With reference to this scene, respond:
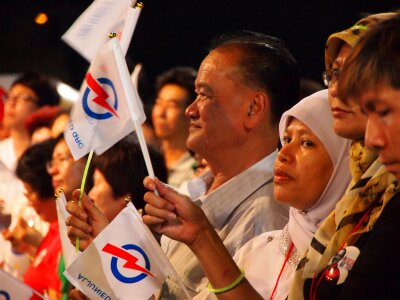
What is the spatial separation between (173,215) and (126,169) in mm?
1154

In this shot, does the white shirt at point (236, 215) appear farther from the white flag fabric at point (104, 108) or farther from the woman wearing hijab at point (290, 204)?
the white flag fabric at point (104, 108)

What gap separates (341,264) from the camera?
7.39 ft

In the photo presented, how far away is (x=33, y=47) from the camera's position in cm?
875

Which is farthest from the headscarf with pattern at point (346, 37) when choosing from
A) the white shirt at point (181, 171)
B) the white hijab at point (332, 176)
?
the white shirt at point (181, 171)

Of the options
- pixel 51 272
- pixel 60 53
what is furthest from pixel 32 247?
pixel 60 53

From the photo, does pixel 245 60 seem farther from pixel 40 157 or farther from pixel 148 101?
pixel 148 101

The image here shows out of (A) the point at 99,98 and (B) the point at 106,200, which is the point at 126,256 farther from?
(B) the point at 106,200

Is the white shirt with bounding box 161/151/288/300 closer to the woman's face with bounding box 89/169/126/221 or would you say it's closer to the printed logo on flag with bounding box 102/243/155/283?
the printed logo on flag with bounding box 102/243/155/283

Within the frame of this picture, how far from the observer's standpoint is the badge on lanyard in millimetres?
2227

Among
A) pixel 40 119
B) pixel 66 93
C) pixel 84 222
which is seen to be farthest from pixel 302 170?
pixel 66 93

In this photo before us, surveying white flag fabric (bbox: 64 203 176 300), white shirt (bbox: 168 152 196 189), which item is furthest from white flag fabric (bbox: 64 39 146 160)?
white shirt (bbox: 168 152 196 189)

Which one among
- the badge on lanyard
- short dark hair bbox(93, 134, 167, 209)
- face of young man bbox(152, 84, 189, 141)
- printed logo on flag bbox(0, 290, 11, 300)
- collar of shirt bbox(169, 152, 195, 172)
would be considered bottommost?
collar of shirt bbox(169, 152, 195, 172)

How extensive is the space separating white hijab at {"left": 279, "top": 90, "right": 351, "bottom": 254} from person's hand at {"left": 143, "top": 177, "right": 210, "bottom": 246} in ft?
0.92

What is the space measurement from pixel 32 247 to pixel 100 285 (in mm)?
1920
